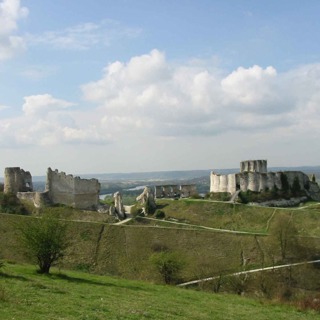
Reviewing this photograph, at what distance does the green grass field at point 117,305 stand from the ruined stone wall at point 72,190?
38982 millimetres

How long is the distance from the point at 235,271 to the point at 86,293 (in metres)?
26.1

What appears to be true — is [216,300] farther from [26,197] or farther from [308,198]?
[308,198]

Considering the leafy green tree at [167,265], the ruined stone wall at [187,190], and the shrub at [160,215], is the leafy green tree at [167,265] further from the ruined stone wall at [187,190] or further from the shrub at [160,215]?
the ruined stone wall at [187,190]

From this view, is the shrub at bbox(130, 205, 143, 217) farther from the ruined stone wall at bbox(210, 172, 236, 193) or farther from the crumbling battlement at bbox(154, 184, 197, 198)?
the ruined stone wall at bbox(210, 172, 236, 193)

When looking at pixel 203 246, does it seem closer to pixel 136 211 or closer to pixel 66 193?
pixel 136 211

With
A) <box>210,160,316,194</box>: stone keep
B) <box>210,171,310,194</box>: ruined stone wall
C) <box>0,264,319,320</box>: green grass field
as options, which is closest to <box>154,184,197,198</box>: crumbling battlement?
<box>210,160,316,194</box>: stone keep

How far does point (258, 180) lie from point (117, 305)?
2244 inches

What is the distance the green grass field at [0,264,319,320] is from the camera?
1532 centimetres

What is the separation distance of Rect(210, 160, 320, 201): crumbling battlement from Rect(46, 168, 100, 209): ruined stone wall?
73.3ft

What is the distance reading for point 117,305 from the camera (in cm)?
1844

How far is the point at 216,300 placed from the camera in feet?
80.2

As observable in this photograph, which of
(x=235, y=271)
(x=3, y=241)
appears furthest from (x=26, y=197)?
(x=235, y=271)

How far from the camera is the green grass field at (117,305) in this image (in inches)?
603

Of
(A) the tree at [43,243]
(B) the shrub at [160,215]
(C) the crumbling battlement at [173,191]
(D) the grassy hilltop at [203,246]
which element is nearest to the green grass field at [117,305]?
(D) the grassy hilltop at [203,246]
